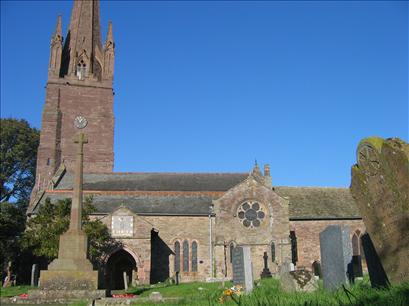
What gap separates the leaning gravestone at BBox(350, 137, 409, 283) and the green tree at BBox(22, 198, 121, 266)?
68.2 ft

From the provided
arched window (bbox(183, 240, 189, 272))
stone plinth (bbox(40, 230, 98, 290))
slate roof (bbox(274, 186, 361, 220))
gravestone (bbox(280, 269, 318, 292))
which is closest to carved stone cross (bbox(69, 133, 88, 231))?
stone plinth (bbox(40, 230, 98, 290))

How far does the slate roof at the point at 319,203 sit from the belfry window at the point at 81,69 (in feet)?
79.2

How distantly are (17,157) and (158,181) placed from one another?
25107 millimetres

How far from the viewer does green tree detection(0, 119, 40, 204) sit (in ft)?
181

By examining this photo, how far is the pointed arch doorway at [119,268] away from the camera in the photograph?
1190 inches

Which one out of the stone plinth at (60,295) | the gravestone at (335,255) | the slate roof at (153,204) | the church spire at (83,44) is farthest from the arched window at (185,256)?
the church spire at (83,44)

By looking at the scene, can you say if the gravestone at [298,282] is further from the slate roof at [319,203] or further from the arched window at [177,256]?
the slate roof at [319,203]

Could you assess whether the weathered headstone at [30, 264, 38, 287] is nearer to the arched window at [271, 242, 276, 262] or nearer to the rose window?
the rose window

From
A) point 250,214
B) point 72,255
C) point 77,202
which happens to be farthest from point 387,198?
point 250,214

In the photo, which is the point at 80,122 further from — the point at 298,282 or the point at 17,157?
the point at 298,282

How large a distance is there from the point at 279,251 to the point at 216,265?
4527mm

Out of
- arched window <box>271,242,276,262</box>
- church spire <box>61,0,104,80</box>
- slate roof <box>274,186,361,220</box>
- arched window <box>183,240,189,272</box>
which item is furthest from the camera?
church spire <box>61,0,104,80</box>

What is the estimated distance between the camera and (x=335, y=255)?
10914 mm

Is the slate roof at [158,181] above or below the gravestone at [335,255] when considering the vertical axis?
above
